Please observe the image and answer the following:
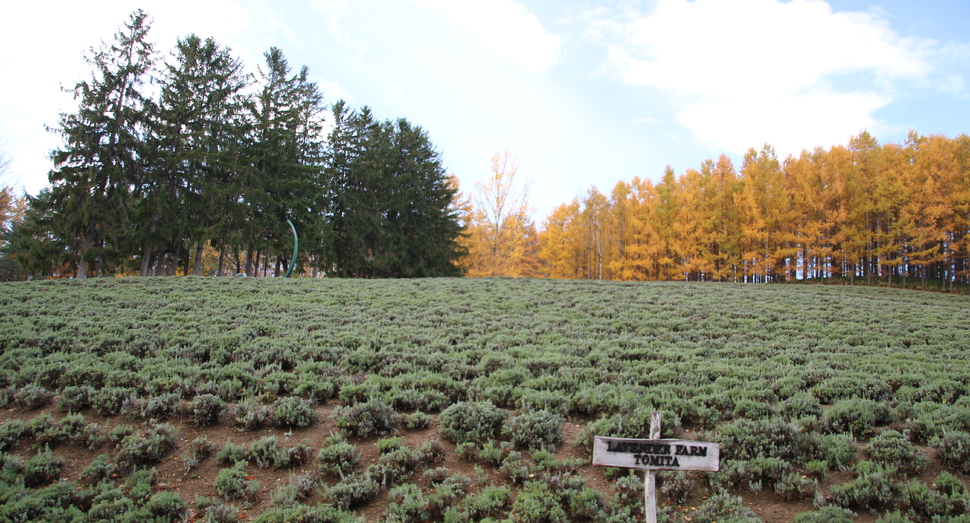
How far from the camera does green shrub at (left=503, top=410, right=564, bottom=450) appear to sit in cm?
530

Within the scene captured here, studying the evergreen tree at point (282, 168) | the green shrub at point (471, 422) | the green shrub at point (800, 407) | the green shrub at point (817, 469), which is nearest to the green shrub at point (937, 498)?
the green shrub at point (817, 469)

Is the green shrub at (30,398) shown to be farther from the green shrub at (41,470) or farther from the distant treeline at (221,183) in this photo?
the distant treeline at (221,183)

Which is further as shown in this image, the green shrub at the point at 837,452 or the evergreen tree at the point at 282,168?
the evergreen tree at the point at 282,168

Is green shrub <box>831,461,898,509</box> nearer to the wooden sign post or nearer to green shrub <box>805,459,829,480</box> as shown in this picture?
green shrub <box>805,459,829,480</box>

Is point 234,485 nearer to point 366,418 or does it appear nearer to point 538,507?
point 366,418

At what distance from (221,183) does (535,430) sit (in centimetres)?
2524

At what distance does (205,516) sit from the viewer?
405cm

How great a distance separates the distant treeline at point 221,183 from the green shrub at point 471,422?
22.5 meters

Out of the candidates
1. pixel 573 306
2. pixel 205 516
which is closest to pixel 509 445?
pixel 205 516

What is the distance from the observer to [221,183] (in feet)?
82.8

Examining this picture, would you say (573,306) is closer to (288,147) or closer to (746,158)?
(288,147)

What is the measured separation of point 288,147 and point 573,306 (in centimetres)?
2226

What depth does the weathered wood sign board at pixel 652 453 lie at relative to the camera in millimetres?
3477

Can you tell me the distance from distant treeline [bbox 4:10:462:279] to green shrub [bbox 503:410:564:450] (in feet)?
75.8
